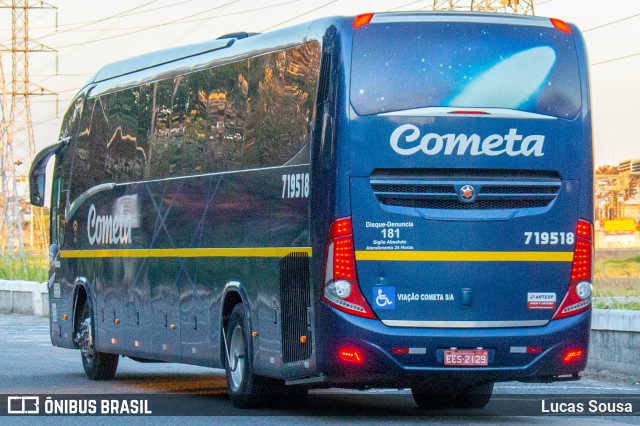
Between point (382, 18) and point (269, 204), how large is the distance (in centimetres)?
206

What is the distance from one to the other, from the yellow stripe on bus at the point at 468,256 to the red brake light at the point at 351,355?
74cm

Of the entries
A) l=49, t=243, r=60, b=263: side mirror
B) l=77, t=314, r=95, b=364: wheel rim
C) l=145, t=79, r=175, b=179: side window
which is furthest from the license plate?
l=49, t=243, r=60, b=263: side mirror

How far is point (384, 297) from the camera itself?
42.3 ft

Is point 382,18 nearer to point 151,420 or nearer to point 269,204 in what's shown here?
point 269,204

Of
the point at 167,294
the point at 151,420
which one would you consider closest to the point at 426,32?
the point at 151,420

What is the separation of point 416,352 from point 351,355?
1.72 feet

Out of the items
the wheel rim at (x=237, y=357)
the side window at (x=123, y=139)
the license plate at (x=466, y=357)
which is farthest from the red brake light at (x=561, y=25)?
the side window at (x=123, y=139)

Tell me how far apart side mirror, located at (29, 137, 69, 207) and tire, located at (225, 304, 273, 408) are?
652 centimetres

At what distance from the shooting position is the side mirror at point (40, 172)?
21.0 meters

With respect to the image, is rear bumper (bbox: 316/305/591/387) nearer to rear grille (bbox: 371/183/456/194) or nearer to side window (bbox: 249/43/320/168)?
rear grille (bbox: 371/183/456/194)

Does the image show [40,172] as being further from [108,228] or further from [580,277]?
[580,277]

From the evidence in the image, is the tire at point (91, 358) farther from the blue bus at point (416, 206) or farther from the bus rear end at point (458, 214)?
the bus rear end at point (458, 214)

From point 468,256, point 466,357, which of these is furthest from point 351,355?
point 468,256

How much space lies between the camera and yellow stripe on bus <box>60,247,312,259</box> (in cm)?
1394
